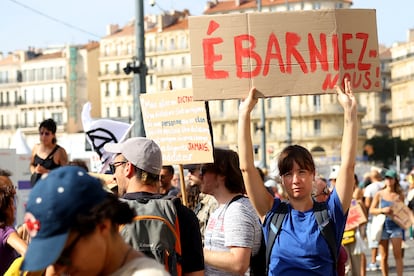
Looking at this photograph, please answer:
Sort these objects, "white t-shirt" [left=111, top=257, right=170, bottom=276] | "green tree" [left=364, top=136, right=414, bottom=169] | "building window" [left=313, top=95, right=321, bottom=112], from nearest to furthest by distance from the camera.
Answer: "white t-shirt" [left=111, top=257, right=170, bottom=276], "building window" [left=313, top=95, right=321, bottom=112], "green tree" [left=364, top=136, right=414, bottom=169]

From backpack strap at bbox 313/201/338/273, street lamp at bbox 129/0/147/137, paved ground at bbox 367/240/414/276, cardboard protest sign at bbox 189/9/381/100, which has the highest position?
street lamp at bbox 129/0/147/137

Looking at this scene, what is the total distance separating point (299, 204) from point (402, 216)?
9.96 m

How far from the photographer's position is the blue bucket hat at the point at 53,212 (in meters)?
3.20

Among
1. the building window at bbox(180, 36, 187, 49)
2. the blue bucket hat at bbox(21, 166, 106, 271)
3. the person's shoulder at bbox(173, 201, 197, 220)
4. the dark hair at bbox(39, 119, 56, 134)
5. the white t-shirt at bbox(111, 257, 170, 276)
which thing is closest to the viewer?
the blue bucket hat at bbox(21, 166, 106, 271)

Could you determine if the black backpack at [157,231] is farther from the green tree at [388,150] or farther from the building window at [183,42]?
the building window at [183,42]

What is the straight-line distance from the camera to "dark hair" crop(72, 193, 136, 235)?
3236 mm

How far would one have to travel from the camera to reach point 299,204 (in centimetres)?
604

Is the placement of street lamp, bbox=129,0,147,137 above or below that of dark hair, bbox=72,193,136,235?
above

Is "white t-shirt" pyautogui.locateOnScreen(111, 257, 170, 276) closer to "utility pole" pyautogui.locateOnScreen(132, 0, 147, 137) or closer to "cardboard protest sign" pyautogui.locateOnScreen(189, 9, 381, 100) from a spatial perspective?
"cardboard protest sign" pyautogui.locateOnScreen(189, 9, 381, 100)

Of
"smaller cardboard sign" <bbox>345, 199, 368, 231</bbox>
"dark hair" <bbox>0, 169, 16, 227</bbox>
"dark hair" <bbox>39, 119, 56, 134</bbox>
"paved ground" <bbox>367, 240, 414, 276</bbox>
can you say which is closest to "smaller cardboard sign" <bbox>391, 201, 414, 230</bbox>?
"smaller cardboard sign" <bbox>345, 199, 368, 231</bbox>

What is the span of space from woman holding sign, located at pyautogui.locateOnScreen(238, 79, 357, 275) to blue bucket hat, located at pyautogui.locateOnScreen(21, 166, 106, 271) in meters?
2.74

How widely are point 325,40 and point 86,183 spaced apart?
12.0ft

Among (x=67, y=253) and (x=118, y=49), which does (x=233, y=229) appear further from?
(x=118, y=49)

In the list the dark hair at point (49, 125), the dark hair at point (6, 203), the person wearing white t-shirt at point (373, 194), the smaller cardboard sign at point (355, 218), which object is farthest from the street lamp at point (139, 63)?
the dark hair at point (6, 203)
